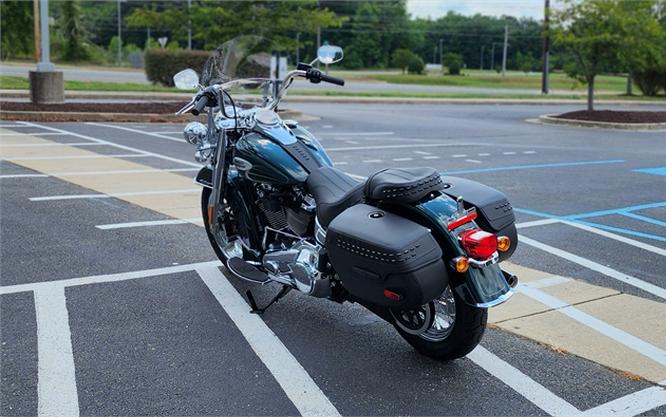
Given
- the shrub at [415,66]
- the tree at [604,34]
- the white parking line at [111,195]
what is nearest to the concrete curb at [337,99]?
the tree at [604,34]

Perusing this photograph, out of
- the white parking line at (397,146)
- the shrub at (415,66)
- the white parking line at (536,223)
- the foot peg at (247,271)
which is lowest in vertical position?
the white parking line at (536,223)

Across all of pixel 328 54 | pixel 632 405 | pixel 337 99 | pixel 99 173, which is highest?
pixel 328 54

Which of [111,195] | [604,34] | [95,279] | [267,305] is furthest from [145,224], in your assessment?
[604,34]

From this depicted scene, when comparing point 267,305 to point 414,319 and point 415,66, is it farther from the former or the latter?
point 415,66

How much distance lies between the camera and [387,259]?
3.36 metres

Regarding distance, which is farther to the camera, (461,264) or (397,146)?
(397,146)

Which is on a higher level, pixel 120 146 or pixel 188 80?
pixel 188 80

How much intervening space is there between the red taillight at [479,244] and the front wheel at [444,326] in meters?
0.25

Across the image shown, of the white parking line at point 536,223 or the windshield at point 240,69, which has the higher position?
the windshield at point 240,69

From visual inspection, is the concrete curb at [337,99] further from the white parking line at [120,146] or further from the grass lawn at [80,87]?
the white parking line at [120,146]

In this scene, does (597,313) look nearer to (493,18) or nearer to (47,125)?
(47,125)

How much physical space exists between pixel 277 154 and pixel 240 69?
42.7 inches

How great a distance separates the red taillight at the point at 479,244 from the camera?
3506 mm

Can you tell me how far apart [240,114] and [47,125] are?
38.1ft
